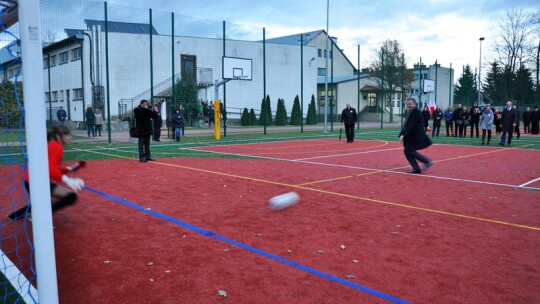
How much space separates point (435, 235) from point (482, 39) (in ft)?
157

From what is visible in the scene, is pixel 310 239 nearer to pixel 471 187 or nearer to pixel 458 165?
pixel 471 187

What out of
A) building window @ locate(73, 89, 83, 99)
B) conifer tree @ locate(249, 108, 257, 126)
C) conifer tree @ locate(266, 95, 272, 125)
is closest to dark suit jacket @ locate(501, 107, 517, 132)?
conifer tree @ locate(266, 95, 272, 125)

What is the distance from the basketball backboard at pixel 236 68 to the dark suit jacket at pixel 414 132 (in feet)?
48.3

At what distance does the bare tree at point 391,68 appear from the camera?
50.8 meters

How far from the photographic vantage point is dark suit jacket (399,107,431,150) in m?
10.7

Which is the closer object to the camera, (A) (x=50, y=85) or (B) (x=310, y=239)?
(B) (x=310, y=239)

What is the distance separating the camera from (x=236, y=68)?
975 inches

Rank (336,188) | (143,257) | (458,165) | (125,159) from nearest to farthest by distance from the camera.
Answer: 1. (143,257)
2. (336,188)
3. (458,165)
4. (125,159)

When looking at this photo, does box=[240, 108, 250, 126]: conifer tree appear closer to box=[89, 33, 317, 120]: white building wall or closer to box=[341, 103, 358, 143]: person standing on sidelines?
box=[89, 33, 317, 120]: white building wall

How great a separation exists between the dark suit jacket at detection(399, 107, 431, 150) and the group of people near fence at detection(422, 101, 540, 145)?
252 inches

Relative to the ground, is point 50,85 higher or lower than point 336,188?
higher

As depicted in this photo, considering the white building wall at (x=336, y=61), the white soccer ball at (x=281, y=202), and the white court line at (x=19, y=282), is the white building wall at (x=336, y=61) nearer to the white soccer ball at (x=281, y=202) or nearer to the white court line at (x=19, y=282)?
the white soccer ball at (x=281, y=202)

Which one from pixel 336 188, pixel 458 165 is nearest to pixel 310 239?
pixel 336 188

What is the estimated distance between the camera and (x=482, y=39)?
46750 millimetres
